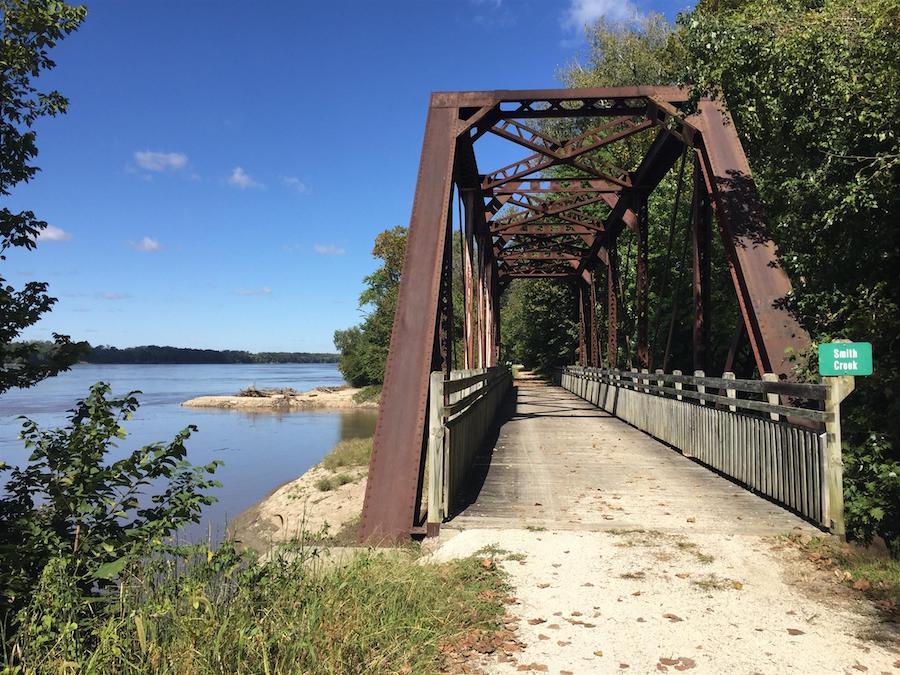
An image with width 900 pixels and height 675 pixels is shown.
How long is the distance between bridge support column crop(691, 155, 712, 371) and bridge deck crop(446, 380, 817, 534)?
1796mm

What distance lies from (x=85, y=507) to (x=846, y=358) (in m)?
5.81

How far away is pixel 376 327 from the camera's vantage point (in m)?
59.3

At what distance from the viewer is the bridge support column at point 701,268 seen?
34.1 feet

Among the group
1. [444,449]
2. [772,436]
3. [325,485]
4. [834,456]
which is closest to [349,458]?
[325,485]

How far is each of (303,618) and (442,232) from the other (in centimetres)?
540

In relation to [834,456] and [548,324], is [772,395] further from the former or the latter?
[548,324]

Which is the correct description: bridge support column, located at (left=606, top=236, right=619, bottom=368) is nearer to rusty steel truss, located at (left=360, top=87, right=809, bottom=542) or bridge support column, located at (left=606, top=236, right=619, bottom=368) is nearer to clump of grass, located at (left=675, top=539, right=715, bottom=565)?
rusty steel truss, located at (left=360, top=87, right=809, bottom=542)

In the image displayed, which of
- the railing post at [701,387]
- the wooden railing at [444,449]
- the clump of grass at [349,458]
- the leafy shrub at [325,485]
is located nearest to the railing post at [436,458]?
the wooden railing at [444,449]

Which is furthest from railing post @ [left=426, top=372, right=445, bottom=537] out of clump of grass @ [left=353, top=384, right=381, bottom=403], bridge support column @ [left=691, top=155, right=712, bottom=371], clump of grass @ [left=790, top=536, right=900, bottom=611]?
clump of grass @ [left=353, top=384, right=381, bottom=403]

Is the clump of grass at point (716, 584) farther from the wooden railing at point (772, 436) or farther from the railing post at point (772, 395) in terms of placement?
the railing post at point (772, 395)

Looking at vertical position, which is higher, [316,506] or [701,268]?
[701,268]


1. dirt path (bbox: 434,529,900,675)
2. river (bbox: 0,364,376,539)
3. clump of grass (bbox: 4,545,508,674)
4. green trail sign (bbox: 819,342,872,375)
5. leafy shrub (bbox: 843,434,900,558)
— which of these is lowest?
river (bbox: 0,364,376,539)

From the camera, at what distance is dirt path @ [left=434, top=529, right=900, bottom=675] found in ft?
11.5

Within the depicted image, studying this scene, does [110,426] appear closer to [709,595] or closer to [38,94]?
[38,94]
